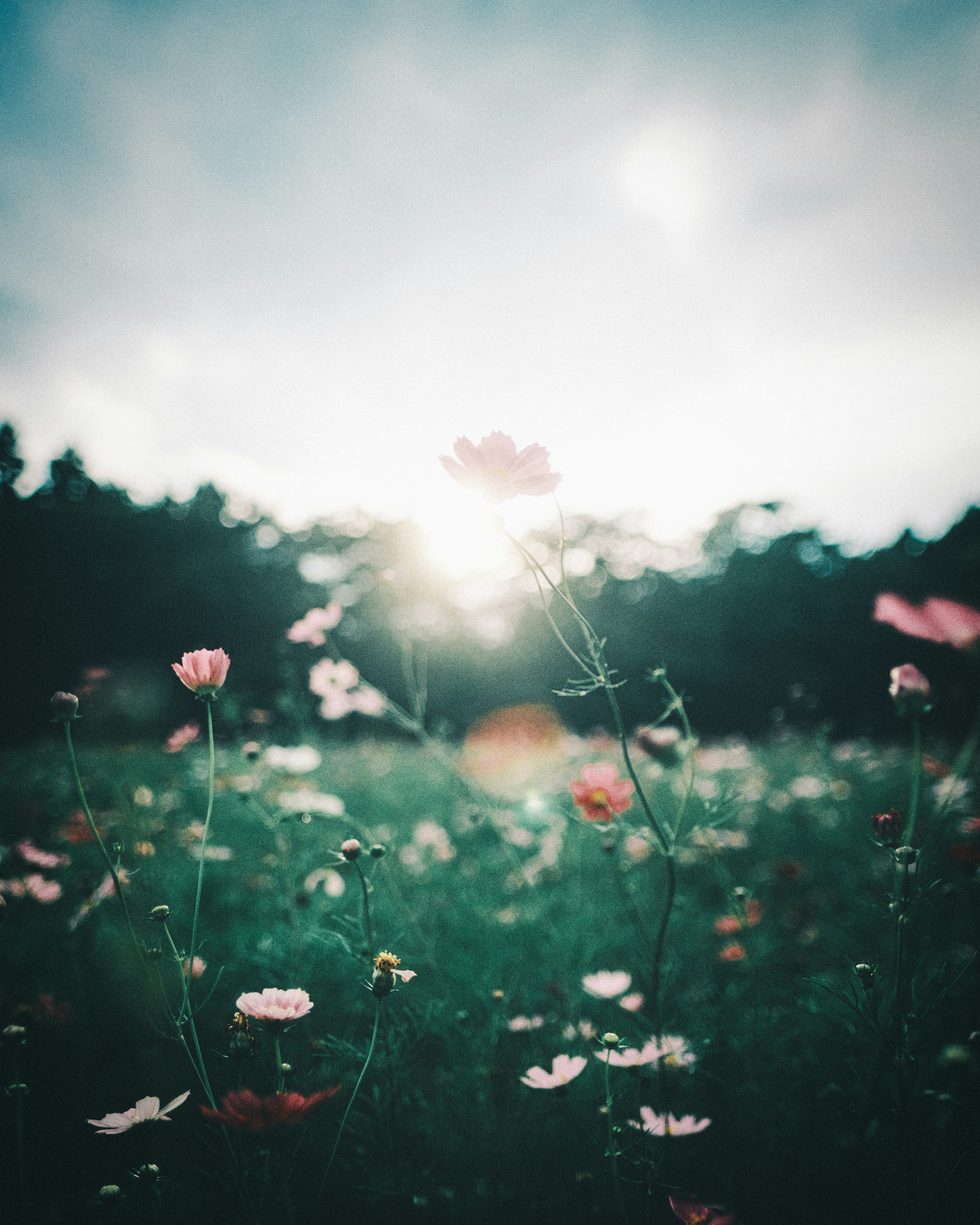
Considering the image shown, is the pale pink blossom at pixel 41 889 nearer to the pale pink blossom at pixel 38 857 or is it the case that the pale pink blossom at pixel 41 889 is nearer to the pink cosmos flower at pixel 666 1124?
the pale pink blossom at pixel 38 857

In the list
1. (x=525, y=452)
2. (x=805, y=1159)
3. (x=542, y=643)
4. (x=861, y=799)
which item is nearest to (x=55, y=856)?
(x=525, y=452)

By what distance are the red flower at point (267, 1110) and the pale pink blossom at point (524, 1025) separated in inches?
26.2

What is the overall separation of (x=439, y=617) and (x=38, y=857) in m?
10.6

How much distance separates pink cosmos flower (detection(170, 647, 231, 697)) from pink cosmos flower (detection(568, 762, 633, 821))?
771 millimetres

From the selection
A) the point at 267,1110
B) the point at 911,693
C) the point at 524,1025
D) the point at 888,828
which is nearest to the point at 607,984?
the point at 524,1025

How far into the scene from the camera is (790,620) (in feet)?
43.4

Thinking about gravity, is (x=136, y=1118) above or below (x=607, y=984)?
below

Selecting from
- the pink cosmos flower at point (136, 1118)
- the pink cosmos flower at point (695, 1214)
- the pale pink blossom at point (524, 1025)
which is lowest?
the pink cosmos flower at point (695, 1214)

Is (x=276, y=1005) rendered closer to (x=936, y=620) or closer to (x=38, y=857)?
(x=936, y=620)

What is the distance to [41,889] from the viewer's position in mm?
1691

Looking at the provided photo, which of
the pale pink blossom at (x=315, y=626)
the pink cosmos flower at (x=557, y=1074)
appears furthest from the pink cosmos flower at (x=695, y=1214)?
the pale pink blossom at (x=315, y=626)

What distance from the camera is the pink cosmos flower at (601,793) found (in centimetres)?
127

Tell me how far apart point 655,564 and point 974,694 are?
15363mm

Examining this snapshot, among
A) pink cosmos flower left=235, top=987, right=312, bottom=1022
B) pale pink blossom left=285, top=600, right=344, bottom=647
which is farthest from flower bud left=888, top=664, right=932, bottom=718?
pale pink blossom left=285, top=600, right=344, bottom=647
